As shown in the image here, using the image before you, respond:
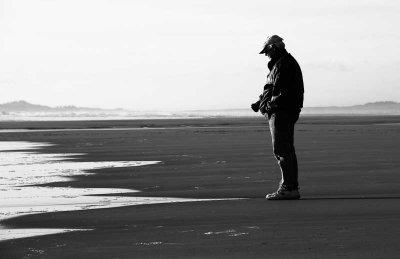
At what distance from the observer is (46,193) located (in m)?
9.56

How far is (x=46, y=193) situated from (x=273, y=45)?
3.30 metres

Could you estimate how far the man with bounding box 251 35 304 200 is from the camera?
8.70 m

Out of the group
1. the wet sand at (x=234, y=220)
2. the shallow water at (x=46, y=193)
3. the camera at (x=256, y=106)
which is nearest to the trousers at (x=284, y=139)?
the camera at (x=256, y=106)

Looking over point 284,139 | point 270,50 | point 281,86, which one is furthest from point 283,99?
point 270,50

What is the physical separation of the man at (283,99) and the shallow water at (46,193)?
1.25 m

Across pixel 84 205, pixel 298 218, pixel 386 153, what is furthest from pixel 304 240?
pixel 386 153

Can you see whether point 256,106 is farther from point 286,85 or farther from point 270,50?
point 270,50

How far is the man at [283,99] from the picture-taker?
28.6ft

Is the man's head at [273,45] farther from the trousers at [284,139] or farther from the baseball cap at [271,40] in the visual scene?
the trousers at [284,139]

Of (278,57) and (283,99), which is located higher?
(278,57)

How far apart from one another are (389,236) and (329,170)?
6.13 m

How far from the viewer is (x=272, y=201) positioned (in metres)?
8.32

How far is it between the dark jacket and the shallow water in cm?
154

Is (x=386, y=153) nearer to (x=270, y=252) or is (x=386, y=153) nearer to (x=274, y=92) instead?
(x=274, y=92)
